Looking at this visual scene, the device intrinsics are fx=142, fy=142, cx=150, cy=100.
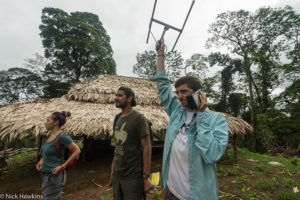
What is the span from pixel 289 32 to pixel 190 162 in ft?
59.1

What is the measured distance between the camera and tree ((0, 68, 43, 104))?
768 inches

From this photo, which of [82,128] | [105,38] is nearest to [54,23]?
[105,38]

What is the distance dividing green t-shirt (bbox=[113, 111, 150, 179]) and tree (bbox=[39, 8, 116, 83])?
53.1 feet

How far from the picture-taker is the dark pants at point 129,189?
1.72 metres

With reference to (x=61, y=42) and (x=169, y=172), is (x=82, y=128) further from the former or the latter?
(x=61, y=42)

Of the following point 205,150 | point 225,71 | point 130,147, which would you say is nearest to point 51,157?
point 130,147

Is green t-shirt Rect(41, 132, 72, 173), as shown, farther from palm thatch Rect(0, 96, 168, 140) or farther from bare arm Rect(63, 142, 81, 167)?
palm thatch Rect(0, 96, 168, 140)

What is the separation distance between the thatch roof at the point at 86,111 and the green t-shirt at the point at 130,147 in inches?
115

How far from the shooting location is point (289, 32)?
41.7 ft

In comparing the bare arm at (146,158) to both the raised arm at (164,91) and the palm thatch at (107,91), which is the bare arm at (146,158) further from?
the palm thatch at (107,91)

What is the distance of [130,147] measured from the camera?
6.01ft

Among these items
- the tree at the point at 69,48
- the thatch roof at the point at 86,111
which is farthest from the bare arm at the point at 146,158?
the tree at the point at 69,48

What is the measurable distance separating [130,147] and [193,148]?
3.09 feet

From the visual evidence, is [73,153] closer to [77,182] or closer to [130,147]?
[130,147]
